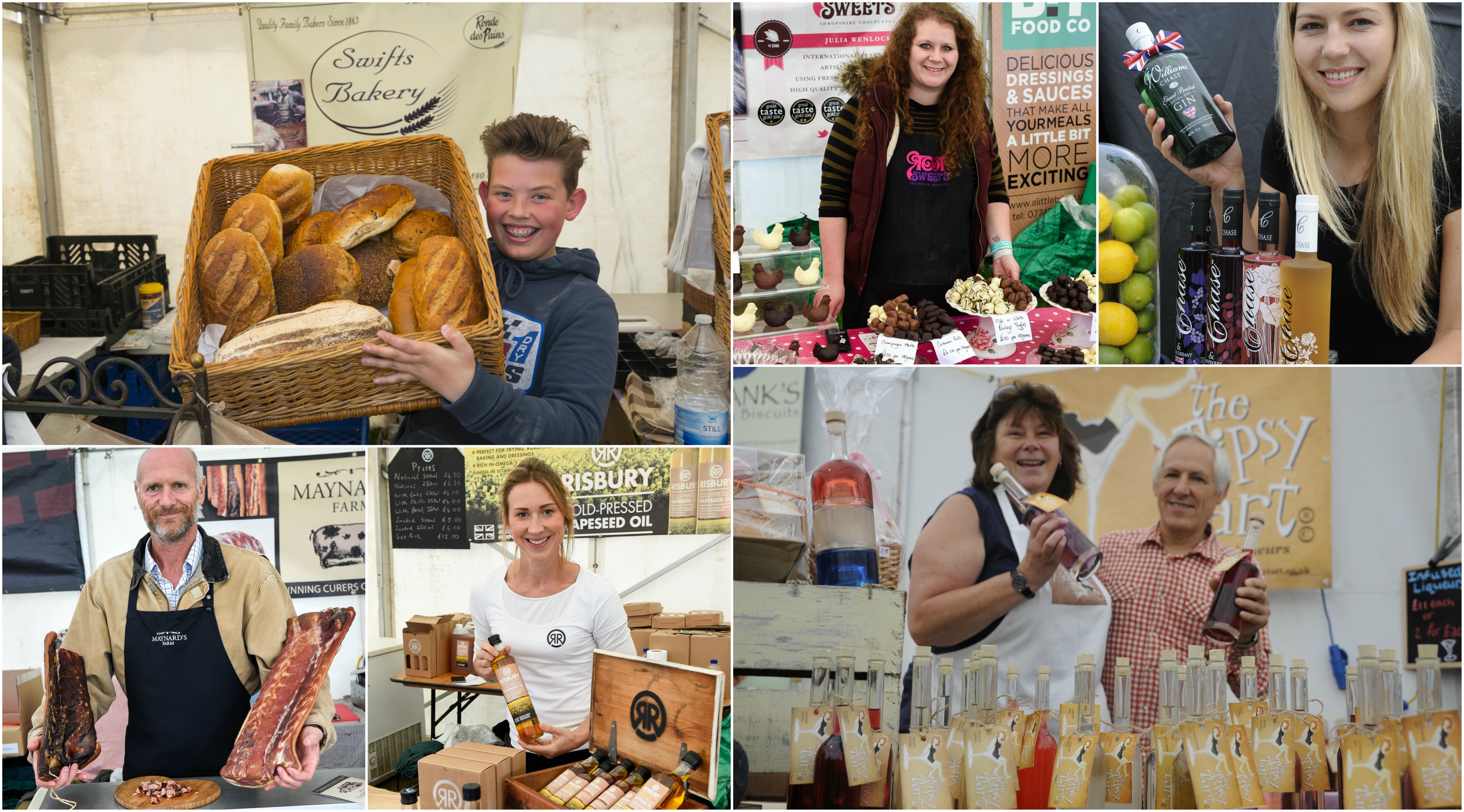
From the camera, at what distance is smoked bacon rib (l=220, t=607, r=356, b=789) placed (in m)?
1.90

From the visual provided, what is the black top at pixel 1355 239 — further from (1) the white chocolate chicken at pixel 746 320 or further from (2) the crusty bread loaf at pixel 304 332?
(2) the crusty bread loaf at pixel 304 332

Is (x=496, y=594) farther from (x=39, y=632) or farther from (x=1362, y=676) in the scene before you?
(x=1362, y=676)

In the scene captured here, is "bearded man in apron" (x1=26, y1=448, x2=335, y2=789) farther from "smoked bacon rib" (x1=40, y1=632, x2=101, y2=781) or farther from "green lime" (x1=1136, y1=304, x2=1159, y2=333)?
"green lime" (x1=1136, y1=304, x2=1159, y2=333)

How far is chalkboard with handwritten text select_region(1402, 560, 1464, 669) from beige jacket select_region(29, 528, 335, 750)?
97.7 inches

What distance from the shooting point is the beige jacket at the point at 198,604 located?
6.22 feet

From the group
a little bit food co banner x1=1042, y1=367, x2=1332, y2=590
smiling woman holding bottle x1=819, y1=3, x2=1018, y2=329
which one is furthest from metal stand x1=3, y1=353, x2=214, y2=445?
a little bit food co banner x1=1042, y1=367, x2=1332, y2=590

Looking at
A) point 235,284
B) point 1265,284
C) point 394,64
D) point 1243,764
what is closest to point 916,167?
point 1265,284

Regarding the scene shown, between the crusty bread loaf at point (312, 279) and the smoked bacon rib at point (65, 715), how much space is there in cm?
98

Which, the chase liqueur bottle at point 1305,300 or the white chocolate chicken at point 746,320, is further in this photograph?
the white chocolate chicken at point 746,320

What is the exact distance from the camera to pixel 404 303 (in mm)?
1634

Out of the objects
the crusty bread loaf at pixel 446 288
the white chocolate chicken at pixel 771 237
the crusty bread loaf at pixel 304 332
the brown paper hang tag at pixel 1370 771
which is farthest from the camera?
the brown paper hang tag at pixel 1370 771

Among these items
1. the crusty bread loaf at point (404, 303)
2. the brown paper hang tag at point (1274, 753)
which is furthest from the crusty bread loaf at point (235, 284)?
the brown paper hang tag at point (1274, 753)

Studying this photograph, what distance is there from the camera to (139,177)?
3123mm

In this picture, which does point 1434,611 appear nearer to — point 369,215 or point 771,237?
point 771,237
